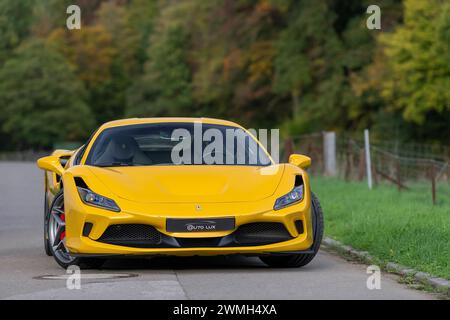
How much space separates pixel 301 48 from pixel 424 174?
35.3 m

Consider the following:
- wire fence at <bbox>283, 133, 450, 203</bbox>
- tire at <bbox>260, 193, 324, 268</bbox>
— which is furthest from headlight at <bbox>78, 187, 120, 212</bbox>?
wire fence at <bbox>283, 133, 450, 203</bbox>

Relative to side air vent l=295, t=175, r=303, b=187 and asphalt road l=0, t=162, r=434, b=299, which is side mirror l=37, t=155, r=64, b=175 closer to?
asphalt road l=0, t=162, r=434, b=299

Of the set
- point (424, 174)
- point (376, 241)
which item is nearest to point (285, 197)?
point (376, 241)

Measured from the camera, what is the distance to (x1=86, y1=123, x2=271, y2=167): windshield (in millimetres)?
12086

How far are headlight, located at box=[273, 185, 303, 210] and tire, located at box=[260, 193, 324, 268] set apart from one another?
37 cm

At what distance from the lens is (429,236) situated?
Result: 13672 millimetres

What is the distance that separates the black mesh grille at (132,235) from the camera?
11.0 meters

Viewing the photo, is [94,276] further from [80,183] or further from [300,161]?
[300,161]

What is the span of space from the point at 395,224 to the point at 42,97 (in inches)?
3994

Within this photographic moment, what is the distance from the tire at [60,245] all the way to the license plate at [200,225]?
1009mm

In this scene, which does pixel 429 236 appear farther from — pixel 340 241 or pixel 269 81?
pixel 269 81

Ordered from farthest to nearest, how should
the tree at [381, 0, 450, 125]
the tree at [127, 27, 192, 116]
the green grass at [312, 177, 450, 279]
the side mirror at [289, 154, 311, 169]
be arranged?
the tree at [127, 27, 192, 116]
the tree at [381, 0, 450, 125]
the green grass at [312, 177, 450, 279]
the side mirror at [289, 154, 311, 169]

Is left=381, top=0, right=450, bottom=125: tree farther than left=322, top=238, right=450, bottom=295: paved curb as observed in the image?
Yes

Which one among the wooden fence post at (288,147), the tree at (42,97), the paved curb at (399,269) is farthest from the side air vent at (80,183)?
the tree at (42,97)
